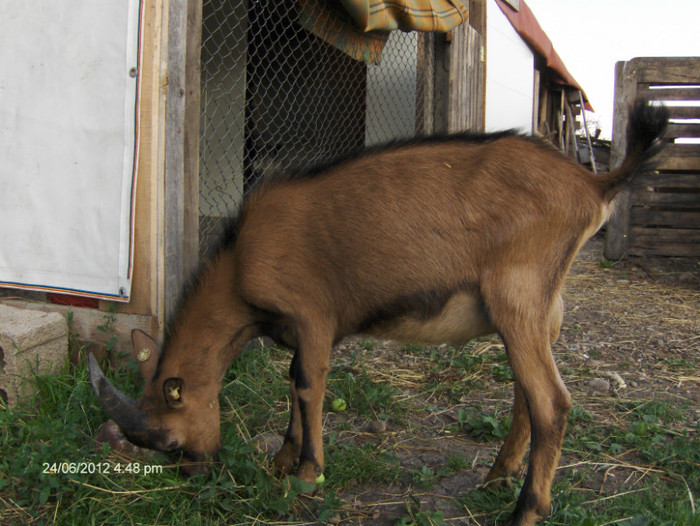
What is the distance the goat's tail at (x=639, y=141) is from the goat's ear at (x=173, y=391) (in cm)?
193

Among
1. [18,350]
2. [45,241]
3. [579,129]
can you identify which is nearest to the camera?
[18,350]

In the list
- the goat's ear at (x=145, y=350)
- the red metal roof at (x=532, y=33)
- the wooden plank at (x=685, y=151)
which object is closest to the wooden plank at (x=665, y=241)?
the wooden plank at (x=685, y=151)

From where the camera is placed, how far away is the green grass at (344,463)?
2438 mm

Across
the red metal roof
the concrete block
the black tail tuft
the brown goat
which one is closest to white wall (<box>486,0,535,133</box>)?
the red metal roof

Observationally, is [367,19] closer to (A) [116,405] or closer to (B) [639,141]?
(B) [639,141]

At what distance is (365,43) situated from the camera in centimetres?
472

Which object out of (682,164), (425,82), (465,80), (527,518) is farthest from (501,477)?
(682,164)

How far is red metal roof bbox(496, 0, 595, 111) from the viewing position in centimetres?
968

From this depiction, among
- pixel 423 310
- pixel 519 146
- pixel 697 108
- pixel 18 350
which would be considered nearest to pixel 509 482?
Result: pixel 423 310

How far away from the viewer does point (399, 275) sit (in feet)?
8.41

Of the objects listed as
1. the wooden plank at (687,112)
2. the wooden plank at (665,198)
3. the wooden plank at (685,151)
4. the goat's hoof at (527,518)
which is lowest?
the goat's hoof at (527,518)

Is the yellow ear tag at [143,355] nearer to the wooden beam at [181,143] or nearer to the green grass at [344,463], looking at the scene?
the green grass at [344,463]

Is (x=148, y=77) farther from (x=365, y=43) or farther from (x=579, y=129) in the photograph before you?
(x=579, y=129)

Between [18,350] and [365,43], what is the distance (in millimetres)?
3215
